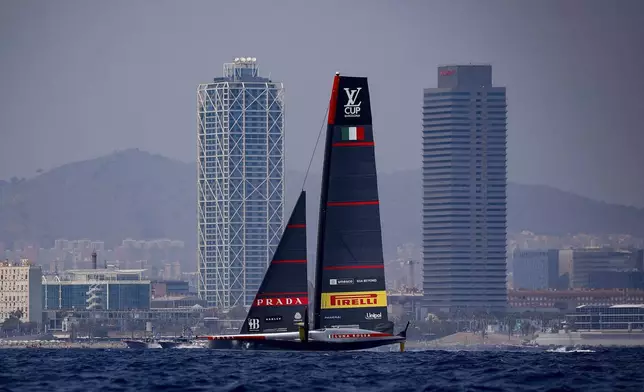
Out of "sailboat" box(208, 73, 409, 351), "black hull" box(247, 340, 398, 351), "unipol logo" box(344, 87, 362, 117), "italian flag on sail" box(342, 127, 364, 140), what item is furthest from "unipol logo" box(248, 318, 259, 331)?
"unipol logo" box(344, 87, 362, 117)

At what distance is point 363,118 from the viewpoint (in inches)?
3644

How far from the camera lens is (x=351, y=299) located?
92.9 metres

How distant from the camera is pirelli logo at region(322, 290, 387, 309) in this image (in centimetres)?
9269

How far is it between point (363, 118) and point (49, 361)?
74.7 ft

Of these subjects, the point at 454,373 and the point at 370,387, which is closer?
the point at 370,387

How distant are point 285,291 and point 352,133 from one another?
35.2ft

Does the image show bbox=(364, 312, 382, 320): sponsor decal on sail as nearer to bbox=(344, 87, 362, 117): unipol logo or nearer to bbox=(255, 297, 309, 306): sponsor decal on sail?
bbox=(255, 297, 309, 306): sponsor decal on sail

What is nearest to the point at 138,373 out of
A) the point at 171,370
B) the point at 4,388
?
the point at 171,370

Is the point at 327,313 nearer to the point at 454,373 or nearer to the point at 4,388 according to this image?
the point at 454,373

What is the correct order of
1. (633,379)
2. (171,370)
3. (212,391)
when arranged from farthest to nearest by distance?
(171,370), (633,379), (212,391)

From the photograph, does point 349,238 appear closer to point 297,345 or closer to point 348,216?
point 348,216

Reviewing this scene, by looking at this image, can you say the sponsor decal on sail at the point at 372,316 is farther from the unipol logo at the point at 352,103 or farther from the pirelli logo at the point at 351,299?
the unipol logo at the point at 352,103

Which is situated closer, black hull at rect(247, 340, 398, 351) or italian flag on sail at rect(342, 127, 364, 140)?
italian flag on sail at rect(342, 127, 364, 140)

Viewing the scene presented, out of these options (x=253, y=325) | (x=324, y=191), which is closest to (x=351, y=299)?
(x=324, y=191)
